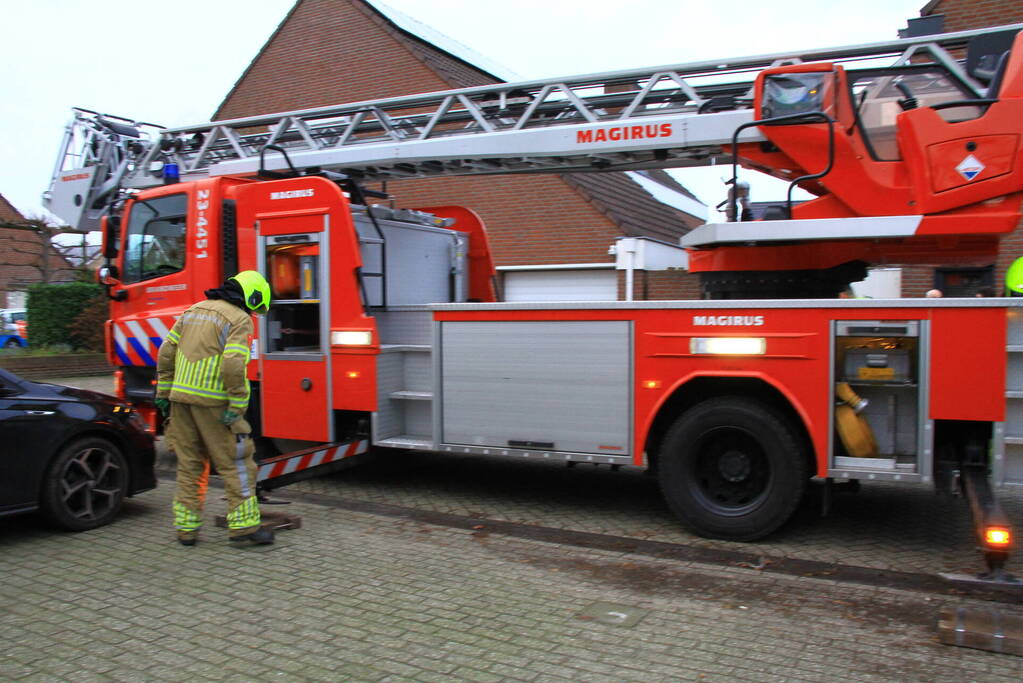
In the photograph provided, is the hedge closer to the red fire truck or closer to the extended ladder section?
the extended ladder section

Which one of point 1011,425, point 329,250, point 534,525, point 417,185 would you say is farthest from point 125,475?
point 417,185

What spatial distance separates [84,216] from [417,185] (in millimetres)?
7628

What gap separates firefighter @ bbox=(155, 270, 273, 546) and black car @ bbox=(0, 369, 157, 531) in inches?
29.0

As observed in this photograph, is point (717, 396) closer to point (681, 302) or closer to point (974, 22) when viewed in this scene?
point (681, 302)

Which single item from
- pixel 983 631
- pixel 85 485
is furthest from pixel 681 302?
pixel 85 485

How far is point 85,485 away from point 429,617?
3107 mm

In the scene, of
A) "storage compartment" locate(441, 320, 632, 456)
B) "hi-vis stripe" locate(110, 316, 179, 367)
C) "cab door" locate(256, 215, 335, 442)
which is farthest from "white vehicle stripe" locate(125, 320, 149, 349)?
"storage compartment" locate(441, 320, 632, 456)

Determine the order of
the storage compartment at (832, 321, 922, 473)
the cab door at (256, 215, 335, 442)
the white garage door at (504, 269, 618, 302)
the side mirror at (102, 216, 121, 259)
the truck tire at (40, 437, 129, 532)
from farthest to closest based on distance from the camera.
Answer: the white garage door at (504, 269, 618, 302) < the side mirror at (102, 216, 121, 259) < the cab door at (256, 215, 335, 442) < the truck tire at (40, 437, 129, 532) < the storage compartment at (832, 321, 922, 473)

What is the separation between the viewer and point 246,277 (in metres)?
5.50

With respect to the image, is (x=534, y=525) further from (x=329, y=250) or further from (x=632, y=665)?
(x=329, y=250)

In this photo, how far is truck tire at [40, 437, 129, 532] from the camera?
18.0ft

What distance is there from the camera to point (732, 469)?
17.6ft

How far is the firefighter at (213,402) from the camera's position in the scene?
5.26 m

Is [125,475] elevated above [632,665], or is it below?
above
